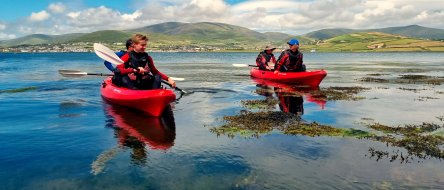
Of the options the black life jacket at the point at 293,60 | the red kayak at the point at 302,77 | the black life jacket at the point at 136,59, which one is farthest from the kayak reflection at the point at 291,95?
the black life jacket at the point at 136,59

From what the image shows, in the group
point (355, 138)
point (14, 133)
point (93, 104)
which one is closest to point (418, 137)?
point (355, 138)

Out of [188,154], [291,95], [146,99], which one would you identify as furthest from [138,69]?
[291,95]

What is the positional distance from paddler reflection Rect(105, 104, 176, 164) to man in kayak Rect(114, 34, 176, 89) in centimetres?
130

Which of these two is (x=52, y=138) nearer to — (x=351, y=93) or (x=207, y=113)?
(x=207, y=113)

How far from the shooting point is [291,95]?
2323 centimetres

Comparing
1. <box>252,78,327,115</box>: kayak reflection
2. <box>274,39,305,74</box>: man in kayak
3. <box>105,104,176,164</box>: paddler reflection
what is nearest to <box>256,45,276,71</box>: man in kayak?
<box>252,78,327,115</box>: kayak reflection

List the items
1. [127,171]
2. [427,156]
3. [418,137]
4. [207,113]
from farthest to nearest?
1. [207,113]
2. [418,137]
3. [427,156]
4. [127,171]

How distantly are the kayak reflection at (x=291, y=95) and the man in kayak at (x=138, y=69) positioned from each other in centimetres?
585

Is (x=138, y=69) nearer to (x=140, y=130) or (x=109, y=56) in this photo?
(x=109, y=56)

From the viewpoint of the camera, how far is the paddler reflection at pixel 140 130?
38.4 feet

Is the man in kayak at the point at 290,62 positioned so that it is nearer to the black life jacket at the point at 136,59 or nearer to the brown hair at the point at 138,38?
the black life jacket at the point at 136,59

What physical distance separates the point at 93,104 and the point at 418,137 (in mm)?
15535

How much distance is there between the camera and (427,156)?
10516 mm

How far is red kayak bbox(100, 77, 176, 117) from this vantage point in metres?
15.4
